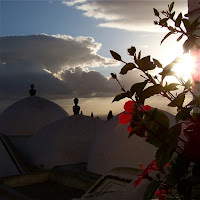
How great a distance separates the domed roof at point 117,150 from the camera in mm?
7613

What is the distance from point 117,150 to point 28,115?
417 inches

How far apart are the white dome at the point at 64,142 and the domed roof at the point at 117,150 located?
2883mm

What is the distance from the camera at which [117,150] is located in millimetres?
8172

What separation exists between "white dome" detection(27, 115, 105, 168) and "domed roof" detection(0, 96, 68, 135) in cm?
373

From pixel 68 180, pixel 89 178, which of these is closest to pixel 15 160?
pixel 68 180

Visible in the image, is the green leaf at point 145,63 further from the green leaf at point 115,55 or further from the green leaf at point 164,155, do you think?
the green leaf at point 164,155

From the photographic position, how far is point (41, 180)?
10727 millimetres

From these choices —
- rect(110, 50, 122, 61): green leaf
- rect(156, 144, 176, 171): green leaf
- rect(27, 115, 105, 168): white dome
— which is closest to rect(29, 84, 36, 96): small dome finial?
rect(27, 115, 105, 168): white dome

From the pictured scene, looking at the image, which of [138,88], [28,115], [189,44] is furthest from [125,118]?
[28,115]

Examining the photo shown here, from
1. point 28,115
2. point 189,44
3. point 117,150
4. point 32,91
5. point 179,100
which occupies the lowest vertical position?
point 117,150

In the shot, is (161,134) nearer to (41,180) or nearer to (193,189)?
(193,189)

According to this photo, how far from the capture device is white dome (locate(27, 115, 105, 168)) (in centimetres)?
1217

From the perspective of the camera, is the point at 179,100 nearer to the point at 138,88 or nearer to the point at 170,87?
the point at 170,87

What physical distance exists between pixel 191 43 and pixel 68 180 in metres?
8.54
